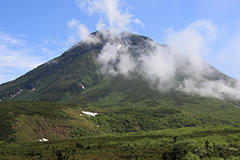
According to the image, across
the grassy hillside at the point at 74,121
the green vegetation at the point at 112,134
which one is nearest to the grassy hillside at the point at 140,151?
the green vegetation at the point at 112,134

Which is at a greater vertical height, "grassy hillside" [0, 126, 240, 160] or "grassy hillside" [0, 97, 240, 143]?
"grassy hillside" [0, 97, 240, 143]

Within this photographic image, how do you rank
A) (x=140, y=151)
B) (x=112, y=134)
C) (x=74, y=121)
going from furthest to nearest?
(x=74, y=121) → (x=112, y=134) → (x=140, y=151)

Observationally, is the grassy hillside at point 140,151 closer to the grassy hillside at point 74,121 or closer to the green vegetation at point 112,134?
the green vegetation at point 112,134

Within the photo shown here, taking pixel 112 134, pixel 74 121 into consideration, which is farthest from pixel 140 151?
pixel 74 121

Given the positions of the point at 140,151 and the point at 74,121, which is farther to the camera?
the point at 74,121

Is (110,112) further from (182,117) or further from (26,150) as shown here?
(26,150)

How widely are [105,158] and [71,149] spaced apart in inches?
674

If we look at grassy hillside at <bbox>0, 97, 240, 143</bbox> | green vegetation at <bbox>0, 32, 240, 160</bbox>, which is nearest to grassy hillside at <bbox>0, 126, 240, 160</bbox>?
green vegetation at <bbox>0, 32, 240, 160</bbox>

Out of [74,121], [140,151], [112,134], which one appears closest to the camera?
[140,151]

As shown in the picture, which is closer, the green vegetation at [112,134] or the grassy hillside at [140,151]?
the grassy hillside at [140,151]

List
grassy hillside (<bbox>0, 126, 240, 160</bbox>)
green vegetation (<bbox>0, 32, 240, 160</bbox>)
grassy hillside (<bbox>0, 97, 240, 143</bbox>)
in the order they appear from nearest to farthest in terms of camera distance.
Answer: grassy hillside (<bbox>0, 126, 240, 160</bbox>)
green vegetation (<bbox>0, 32, 240, 160</bbox>)
grassy hillside (<bbox>0, 97, 240, 143</bbox>)

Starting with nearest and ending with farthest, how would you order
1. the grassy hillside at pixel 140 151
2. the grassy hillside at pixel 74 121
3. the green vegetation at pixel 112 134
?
the grassy hillside at pixel 140 151
the green vegetation at pixel 112 134
the grassy hillside at pixel 74 121

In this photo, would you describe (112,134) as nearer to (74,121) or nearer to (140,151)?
(74,121)

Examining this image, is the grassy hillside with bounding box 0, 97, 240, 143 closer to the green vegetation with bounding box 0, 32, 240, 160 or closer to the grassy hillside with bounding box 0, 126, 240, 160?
the green vegetation with bounding box 0, 32, 240, 160
